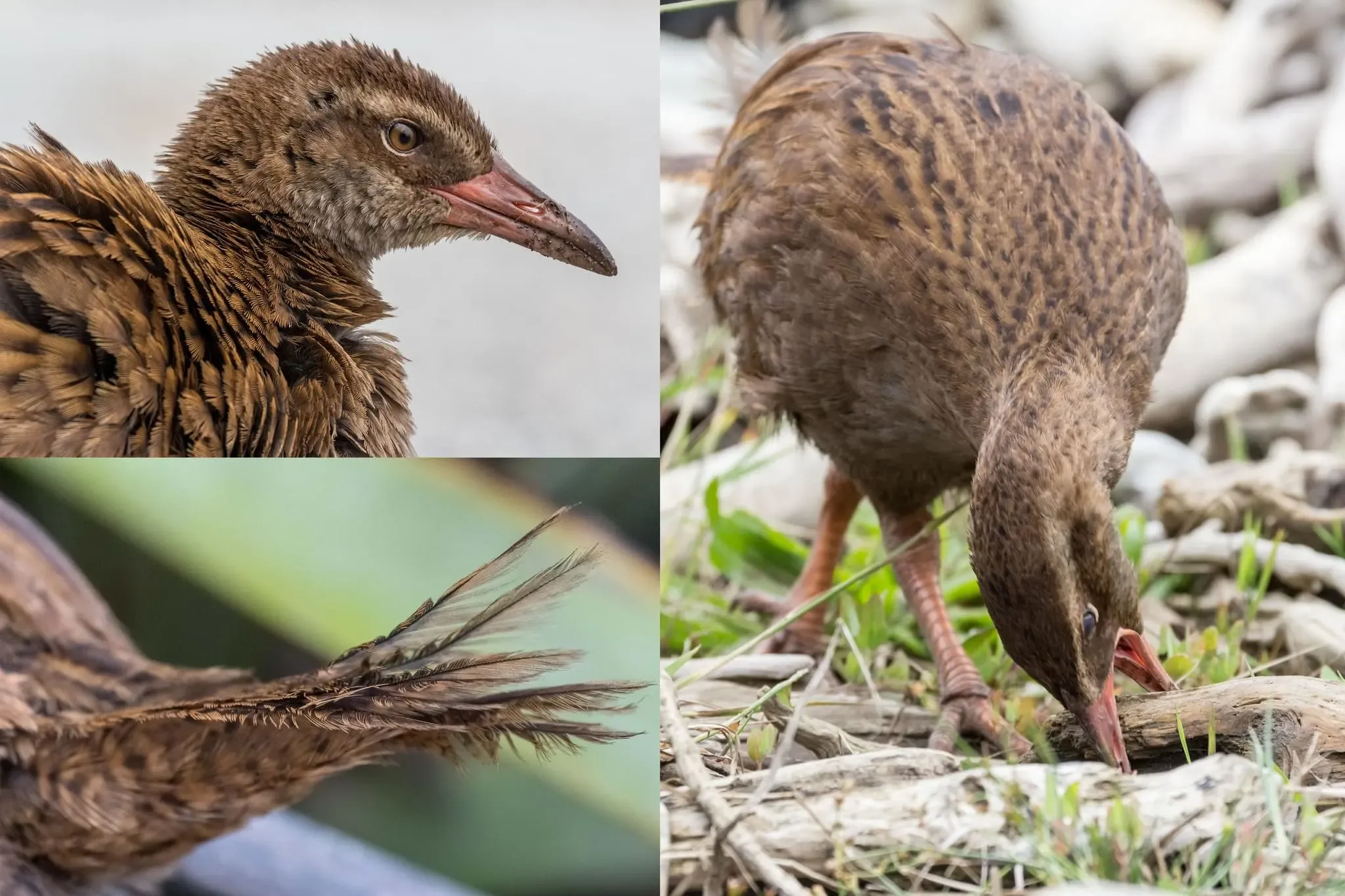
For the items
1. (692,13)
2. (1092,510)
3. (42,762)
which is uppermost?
(692,13)

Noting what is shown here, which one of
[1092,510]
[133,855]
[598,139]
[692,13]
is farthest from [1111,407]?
[133,855]

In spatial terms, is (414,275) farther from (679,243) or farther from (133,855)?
(679,243)

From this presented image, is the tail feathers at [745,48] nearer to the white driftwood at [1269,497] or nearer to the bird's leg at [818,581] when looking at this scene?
the bird's leg at [818,581]

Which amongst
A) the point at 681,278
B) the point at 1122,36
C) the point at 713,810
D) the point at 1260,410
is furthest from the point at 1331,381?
the point at 713,810

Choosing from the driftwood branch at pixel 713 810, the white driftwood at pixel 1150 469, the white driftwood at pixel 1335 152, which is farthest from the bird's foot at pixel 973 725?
the white driftwood at pixel 1335 152

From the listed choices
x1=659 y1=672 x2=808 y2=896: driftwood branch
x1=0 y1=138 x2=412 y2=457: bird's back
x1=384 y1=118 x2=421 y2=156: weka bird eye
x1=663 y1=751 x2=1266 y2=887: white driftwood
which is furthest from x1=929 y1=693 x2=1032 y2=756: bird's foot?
x1=384 y1=118 x2=421 y2=156: weka bird eye
